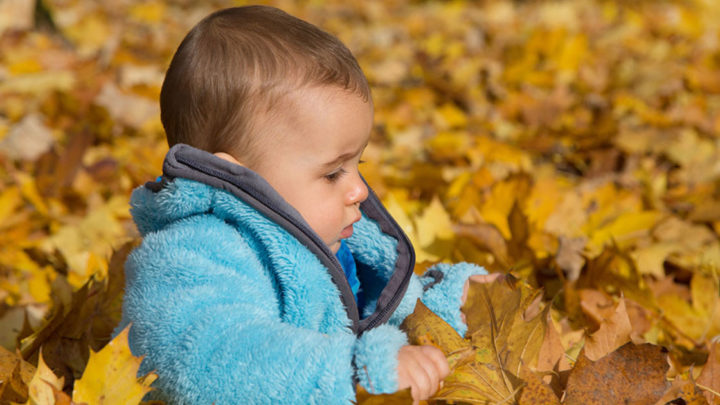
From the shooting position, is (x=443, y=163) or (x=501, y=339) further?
(x=443, y=163)

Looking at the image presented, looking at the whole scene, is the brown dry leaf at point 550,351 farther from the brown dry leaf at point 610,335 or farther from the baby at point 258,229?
the baby at point 258,229

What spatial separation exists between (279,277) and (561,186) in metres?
1.70

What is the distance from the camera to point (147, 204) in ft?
4.88

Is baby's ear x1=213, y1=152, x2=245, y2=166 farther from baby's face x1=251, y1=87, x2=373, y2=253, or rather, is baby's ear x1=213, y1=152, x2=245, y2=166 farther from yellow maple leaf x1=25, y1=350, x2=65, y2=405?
yellow maple leaf x1=25, y1=350, x2=65, y2=405

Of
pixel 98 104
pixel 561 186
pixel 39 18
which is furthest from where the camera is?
pixel 39 18

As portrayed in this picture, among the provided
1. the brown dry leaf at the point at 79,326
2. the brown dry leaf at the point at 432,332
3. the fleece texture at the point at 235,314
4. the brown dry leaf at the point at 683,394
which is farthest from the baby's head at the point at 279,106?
the brown dry leaf at the point at 683,394

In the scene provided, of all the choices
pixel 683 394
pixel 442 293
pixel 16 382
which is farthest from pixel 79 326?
pixel 683 394

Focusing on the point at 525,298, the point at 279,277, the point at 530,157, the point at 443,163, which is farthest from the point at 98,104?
the point at 525,298

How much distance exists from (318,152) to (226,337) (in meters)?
0.39

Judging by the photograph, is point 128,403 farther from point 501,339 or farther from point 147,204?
point 501,339

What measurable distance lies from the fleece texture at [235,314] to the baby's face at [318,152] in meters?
0.09

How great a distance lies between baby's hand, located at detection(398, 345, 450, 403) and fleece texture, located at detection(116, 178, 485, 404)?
0.08 feet

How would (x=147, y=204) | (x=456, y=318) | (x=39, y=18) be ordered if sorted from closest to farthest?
(x=147, y=204), (x=456, y=318), (x=39, y=18)

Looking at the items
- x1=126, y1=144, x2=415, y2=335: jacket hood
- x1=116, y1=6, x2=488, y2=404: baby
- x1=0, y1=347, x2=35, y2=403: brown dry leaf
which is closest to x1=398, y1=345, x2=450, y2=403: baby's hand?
x1=116, y1=6, x2=488, y2=404: baby
